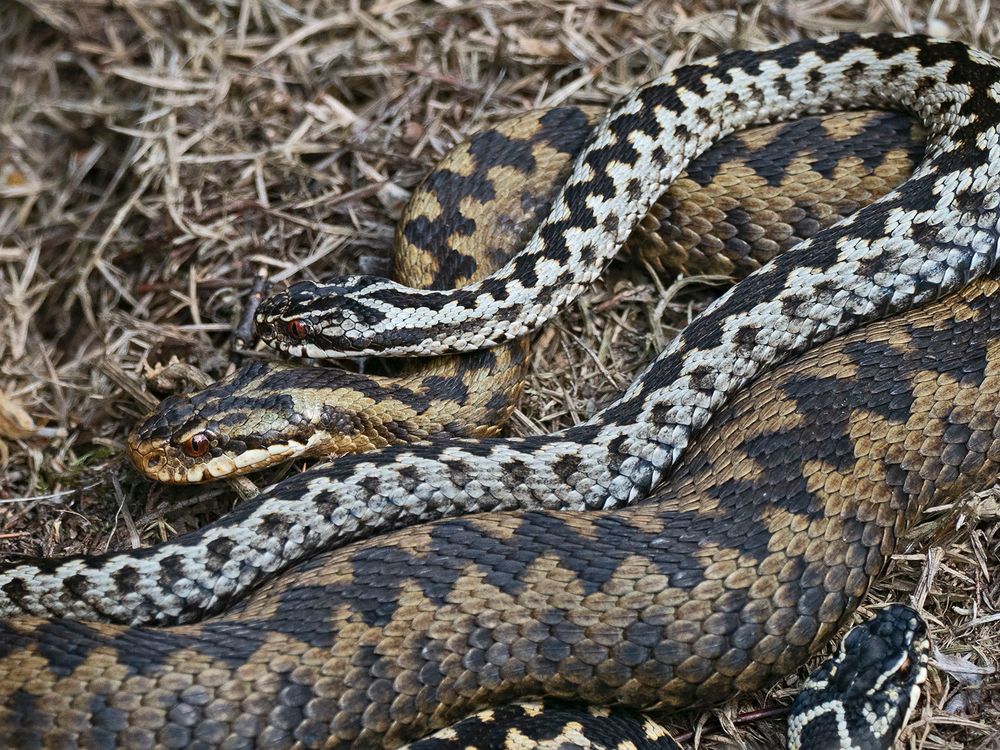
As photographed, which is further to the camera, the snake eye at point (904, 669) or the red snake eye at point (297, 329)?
the red snake eye at point (297, 329)

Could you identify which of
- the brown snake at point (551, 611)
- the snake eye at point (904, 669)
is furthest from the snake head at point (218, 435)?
the snake eye at point (904, 669)

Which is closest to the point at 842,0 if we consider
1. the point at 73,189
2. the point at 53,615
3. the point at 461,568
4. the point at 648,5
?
the point at 648,5

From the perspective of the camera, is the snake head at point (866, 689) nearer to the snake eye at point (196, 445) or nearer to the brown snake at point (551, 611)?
the brown snake at point (551, 611)

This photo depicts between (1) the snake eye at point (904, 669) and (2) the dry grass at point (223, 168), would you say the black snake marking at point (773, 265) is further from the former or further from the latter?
(1) the snake eye at point (904, 669)

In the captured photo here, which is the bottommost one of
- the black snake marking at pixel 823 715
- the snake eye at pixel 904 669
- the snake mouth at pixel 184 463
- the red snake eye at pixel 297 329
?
the black snake marking at pixel 823 715

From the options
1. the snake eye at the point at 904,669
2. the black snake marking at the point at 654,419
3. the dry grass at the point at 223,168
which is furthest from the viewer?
the dry grass at the point at 223,168

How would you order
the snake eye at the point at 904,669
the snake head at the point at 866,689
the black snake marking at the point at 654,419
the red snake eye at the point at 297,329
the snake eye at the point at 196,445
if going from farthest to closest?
1. the red snake eye at the point at 297,329
2. the snake eye at the point at 196,445
3. the black snake marking at the point at 654,419
4. the snake eye at the point at 904,669
5. the snake head at the point at 866,689

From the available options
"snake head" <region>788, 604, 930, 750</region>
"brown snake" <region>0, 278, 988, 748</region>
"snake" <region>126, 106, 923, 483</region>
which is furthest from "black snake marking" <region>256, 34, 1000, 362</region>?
"snake head" <region>788, 604, 930, 750</region>

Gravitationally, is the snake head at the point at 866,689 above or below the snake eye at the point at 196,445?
below
